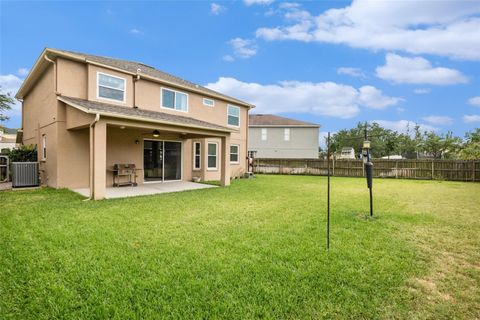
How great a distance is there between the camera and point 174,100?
12906 mm

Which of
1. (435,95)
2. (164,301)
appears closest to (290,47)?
(435,95)

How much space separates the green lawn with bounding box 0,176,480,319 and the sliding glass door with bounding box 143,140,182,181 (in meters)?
5.96

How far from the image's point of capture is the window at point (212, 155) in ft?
48.6

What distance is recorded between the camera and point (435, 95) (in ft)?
70.8

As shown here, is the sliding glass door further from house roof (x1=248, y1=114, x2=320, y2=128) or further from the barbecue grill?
house roof (x1=248, y1=114, x2=320, y2=128)

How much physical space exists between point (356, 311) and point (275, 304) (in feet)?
2.50

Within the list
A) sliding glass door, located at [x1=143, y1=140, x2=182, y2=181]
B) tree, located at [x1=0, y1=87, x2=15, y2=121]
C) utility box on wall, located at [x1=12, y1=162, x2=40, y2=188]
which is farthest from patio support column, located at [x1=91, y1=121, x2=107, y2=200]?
tree, located at [x1=0, y1=87, x2=15, y2=121]

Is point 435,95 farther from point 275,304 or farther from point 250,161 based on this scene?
point 275,304

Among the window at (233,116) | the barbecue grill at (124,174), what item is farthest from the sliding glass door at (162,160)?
the window at (233,116)

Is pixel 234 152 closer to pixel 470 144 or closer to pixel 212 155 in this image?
pixel 212 155

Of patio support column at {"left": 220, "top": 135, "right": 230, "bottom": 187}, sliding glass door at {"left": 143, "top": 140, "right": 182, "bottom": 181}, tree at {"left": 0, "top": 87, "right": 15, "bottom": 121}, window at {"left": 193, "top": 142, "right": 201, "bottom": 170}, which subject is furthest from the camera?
tree at {"left": 0, "top": 87, "right": 15, "bottom": 121}

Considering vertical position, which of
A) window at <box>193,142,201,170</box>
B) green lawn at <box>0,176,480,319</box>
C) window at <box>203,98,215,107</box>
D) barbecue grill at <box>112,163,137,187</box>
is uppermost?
window at <box>203,98,215,107</box>

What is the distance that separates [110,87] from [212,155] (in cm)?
645

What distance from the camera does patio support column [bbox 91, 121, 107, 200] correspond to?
24.8 feet
